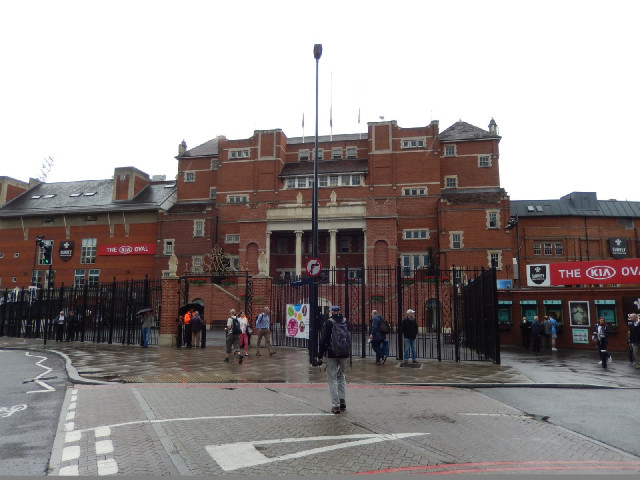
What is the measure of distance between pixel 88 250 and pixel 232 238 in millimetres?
16297

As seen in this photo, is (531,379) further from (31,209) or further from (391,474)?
(31,209)

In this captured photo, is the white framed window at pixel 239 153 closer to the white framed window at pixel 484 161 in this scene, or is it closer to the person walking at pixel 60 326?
the white framed window at pixel 484 161

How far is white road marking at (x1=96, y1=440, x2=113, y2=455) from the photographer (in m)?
5.84

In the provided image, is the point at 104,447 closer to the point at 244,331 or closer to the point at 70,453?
the point at 70,453

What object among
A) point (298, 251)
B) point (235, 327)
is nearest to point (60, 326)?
point (235, 327)

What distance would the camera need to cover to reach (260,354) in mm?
17797

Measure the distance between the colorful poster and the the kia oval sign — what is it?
13068mm

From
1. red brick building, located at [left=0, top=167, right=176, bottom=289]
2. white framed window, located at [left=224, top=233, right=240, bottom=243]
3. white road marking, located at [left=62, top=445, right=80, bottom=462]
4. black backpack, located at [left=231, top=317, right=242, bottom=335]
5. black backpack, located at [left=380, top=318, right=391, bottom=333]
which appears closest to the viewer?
white road marking, located at [left=62, top=445, right=80, bottom=462]

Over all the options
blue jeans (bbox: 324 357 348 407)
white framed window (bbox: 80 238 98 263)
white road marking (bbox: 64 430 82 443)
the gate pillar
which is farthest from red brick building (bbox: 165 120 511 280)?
white road marking (bbox: 64 430 82 443)

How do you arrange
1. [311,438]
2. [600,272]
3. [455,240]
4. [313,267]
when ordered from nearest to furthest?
[311,438] → [313,267] → [600,272] → [455,240]

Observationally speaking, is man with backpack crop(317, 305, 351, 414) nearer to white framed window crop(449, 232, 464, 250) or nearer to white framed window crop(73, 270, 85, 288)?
white framed window crop(449, 232, 464, 250)

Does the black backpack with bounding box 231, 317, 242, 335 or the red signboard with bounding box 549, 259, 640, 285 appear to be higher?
the red signboard with bounding box 549, 259, 640, 285

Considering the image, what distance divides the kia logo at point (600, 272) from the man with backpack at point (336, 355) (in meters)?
18.1

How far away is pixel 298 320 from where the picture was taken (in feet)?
63.0
